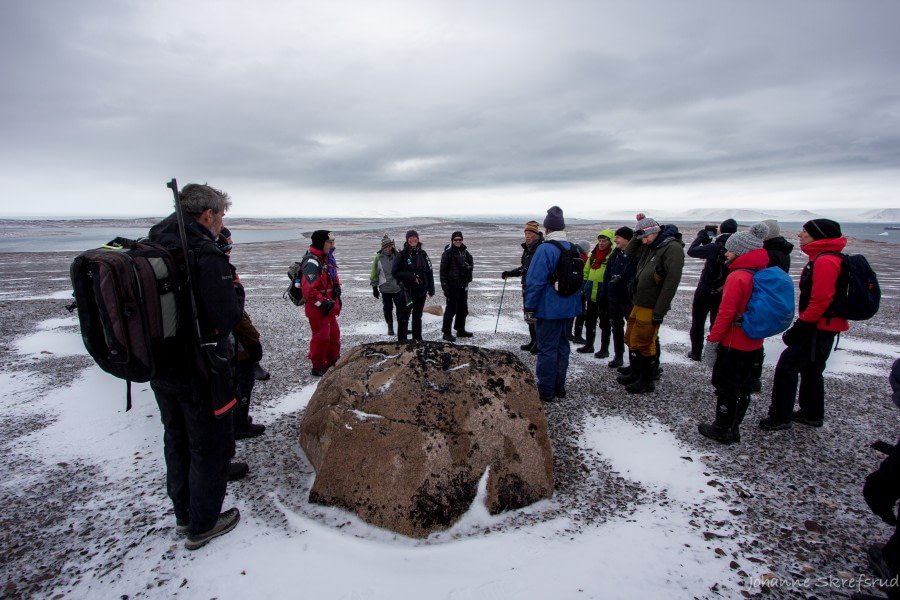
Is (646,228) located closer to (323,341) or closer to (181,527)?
(323,341)

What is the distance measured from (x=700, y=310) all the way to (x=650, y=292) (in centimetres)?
239

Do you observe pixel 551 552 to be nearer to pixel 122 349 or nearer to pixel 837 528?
pixel 837 528

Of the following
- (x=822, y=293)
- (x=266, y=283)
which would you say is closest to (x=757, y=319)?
(x=822, y=293)

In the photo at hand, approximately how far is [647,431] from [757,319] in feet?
5.74

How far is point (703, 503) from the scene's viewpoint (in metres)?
3.63

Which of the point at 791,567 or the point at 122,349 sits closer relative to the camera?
the point at 122,349

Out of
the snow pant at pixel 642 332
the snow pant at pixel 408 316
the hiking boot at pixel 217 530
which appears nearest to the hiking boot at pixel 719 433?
the snow pant at pixel 642 332

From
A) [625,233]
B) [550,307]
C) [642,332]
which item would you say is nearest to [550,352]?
[550,307]

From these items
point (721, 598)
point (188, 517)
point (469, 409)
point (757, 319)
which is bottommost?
point (721, 598)

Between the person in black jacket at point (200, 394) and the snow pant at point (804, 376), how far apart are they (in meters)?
5.65

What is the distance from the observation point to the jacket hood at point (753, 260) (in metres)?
4.33

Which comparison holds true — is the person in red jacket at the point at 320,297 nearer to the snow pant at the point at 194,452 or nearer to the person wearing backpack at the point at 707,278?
the snow pant at the point at 194,452

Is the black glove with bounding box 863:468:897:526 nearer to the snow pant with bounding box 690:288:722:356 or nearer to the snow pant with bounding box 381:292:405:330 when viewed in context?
the snow pant with bounding box 690:288:722:356

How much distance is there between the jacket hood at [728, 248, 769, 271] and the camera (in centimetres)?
433
